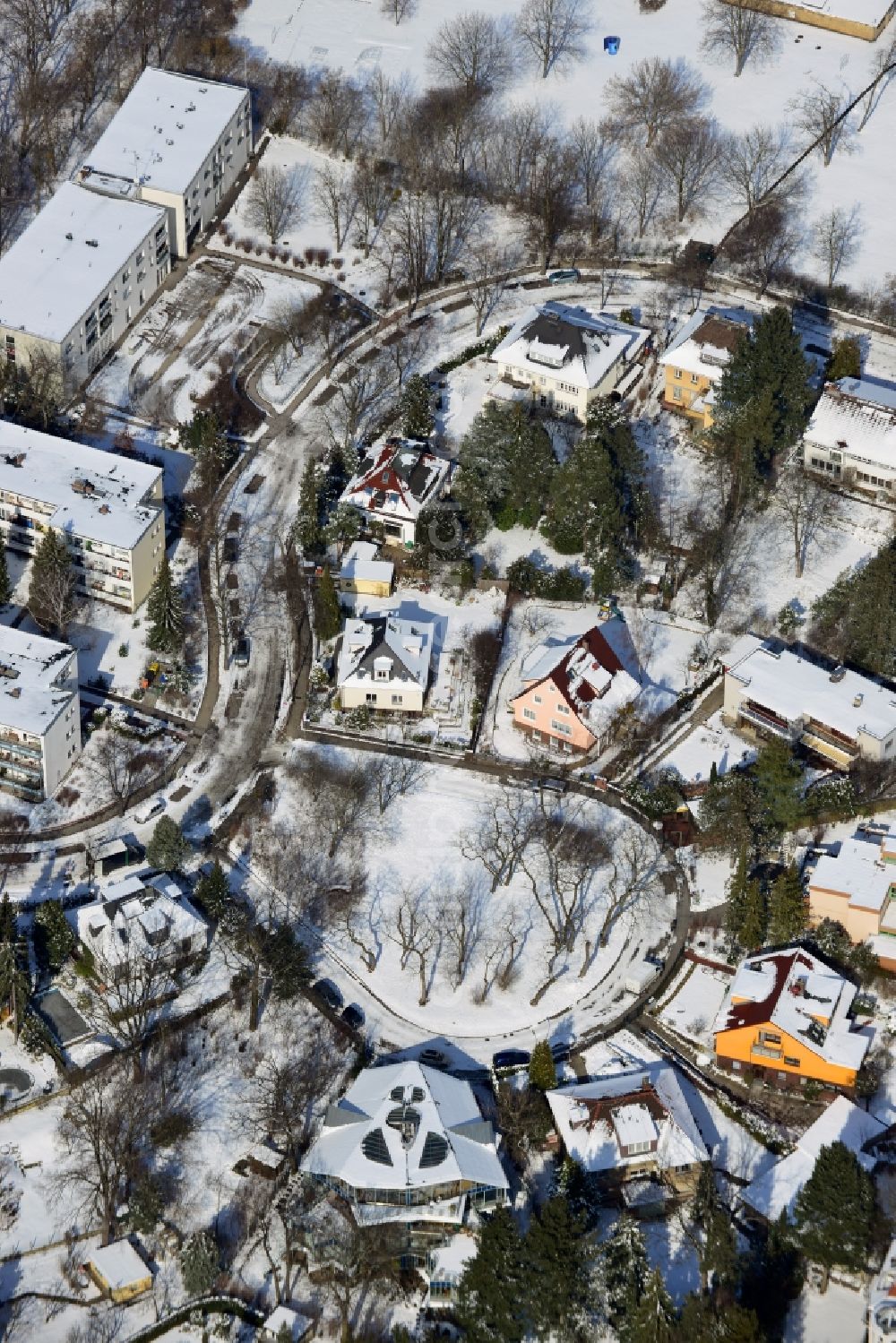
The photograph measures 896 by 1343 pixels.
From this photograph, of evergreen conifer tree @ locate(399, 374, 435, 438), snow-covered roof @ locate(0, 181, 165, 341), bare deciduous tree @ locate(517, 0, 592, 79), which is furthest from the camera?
A: bare deciduous tree @ locate(517, 0, 592, 79)

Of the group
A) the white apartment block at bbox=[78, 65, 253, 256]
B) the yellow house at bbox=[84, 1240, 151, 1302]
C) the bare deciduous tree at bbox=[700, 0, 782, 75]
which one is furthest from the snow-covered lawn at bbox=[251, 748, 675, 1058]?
the bare deciduous tree at bbox=[700, 0, 782, 75]

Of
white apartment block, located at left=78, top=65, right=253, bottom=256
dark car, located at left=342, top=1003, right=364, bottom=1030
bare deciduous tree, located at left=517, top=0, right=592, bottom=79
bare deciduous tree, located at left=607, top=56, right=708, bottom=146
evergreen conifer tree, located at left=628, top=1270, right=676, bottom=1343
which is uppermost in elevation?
bare deciduous tree, located at left=517, top=0, right=592, bottom=79

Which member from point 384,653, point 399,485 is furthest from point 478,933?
point 399,485

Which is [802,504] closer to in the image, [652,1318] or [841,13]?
[841,13]

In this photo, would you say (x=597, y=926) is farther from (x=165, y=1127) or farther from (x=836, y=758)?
(x=165, y=1127)

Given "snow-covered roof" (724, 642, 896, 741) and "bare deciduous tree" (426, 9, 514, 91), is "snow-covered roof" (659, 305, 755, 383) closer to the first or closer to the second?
"snow-covered roof" (724, 642, 896, 741)

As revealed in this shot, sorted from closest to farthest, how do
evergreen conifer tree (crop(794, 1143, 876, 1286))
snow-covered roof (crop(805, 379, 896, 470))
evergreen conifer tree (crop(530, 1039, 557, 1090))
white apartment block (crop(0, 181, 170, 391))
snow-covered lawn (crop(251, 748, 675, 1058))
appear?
evergreen conifer tree (crop(794, 1143, 876, 1286))
evergreen conifer tree (crop(530, 1039, 557, 1090))
snow-covered lawn (crop(251, 748, 675, 1058))
snow-covered roof (crop(805, 379, 896, 470))
white apartment block (crop(0, 181, 170, 391))

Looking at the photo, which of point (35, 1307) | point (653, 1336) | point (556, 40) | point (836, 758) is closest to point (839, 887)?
point (836, 758)
